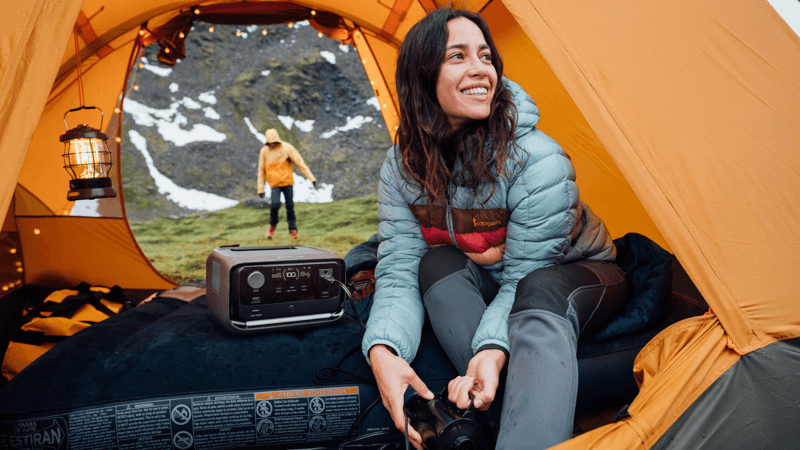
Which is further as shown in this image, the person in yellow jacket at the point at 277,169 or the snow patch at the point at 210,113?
the snow patch at the point at 210,113

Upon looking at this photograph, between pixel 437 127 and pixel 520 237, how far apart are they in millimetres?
350

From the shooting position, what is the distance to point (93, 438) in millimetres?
976

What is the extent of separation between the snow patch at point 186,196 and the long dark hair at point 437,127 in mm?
12422

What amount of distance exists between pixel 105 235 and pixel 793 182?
2826mm

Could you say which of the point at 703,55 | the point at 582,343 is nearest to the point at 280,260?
the point at 582,343

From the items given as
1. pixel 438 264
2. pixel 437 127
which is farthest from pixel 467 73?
pixel 438 264

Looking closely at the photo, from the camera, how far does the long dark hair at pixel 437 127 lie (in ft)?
3.61

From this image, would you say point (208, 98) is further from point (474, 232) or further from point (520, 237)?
point (520, 237)

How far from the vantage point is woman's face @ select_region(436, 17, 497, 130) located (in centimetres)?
109

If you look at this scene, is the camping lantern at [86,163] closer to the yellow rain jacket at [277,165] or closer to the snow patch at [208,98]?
the yellow rain jacket at [277,165]

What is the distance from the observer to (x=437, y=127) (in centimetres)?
116

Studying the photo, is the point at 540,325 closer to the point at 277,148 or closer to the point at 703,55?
the point at 703,55

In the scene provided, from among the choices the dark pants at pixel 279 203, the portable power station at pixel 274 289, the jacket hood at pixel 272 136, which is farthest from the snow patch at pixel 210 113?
the portable power station at pixel 274 289

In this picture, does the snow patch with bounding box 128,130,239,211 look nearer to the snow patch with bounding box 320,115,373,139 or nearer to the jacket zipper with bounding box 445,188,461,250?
the snow patch with bounding box 320,115,373,139
